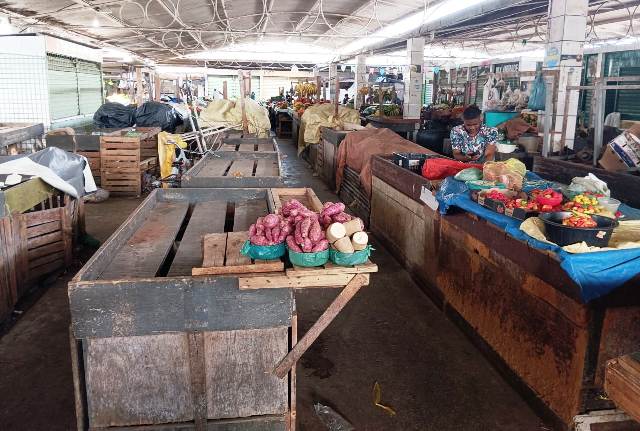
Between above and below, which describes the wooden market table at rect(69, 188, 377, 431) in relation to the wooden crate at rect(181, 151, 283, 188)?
below

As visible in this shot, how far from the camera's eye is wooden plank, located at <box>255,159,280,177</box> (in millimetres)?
5668

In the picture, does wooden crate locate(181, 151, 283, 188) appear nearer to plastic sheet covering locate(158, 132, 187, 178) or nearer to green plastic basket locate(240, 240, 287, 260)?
green plastic basket locate(240, 240, 287, 260)

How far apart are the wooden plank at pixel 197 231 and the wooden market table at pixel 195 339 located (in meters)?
0.07

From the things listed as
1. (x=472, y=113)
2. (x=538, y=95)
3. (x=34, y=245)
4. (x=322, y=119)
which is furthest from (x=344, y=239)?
(x=322, y=119)

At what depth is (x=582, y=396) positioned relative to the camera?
285 cm

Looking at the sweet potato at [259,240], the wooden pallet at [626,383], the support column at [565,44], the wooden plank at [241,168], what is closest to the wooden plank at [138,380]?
the sweet potato at [259,240]

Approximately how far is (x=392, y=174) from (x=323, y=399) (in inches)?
129

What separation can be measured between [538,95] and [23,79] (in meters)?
8.56

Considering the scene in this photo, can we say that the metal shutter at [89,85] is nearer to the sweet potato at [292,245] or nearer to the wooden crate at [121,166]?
the wooden crate at [121,166]

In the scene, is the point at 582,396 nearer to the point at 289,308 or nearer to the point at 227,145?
the point at 289,308

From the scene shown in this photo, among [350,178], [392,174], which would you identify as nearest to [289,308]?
[392,174]

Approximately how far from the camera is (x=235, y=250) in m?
2.60

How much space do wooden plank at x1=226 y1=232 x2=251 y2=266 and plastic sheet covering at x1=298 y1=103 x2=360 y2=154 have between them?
9.22 metres

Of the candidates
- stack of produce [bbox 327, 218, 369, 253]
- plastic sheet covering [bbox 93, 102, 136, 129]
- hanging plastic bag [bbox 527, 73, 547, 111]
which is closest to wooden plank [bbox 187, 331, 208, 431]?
stack of produce [bbox 327, 218, 369, 253]
